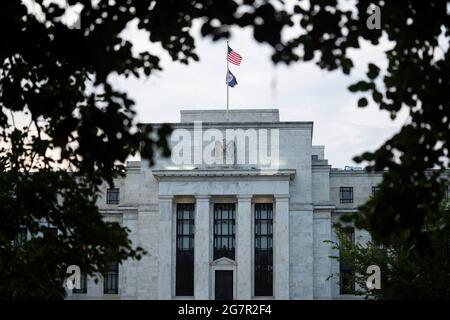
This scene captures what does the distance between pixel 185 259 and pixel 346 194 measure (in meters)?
13.4

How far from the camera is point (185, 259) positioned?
2384 inches

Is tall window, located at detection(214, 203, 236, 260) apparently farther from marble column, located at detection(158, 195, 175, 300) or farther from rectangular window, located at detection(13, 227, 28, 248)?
rectangular window, located at detection(13, 227, 28, 248)

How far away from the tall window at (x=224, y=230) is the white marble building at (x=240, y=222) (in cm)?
7

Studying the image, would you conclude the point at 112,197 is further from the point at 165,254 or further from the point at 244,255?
the point at 244,255

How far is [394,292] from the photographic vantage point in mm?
31062

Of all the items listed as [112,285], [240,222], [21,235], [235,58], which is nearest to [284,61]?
[21,235]

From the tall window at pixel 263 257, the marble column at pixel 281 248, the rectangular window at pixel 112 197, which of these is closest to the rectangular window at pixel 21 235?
the marble column at pixel 281 248

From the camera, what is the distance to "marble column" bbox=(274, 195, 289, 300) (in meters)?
59.3

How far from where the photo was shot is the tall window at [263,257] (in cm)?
6022

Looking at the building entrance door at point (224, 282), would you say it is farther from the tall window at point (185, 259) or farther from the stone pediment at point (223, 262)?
the tall window at point (185, 259)

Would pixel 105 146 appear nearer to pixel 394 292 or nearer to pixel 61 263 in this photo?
pixel 61 263

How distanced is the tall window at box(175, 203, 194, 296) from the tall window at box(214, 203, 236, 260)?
1.88m
